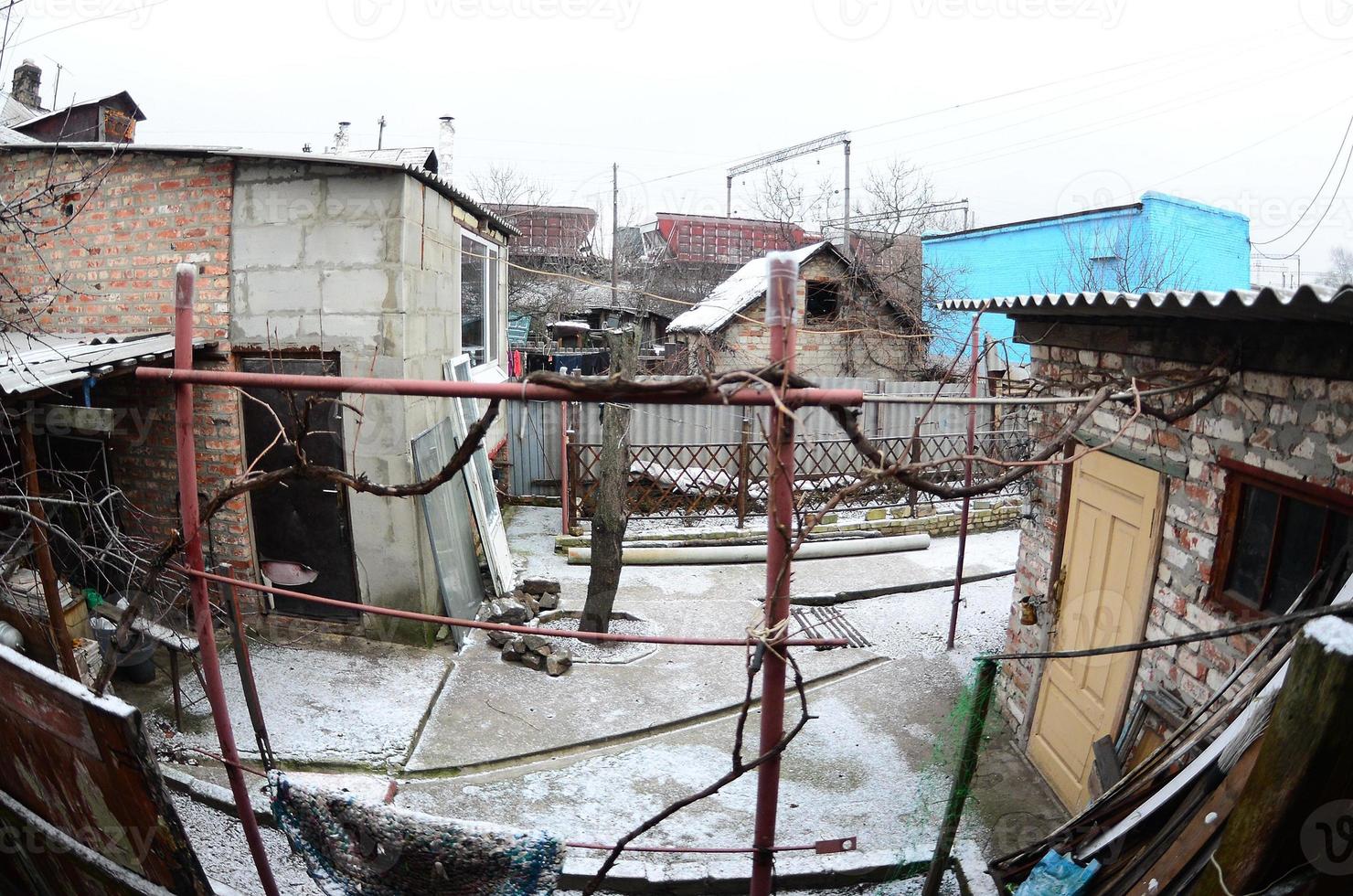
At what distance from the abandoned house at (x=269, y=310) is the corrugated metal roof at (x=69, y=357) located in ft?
1.25

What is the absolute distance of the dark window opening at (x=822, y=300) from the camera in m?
15.1

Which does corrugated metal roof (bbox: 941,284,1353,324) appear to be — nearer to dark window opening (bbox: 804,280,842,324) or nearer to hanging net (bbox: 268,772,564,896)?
hanging net (bbox: 268,772,564,896)

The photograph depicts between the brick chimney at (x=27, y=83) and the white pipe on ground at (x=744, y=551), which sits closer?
the white pipe on ground at (x=744, y=551)

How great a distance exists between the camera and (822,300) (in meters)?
15.6

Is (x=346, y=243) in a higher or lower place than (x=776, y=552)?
higher

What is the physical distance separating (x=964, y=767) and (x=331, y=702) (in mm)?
4325

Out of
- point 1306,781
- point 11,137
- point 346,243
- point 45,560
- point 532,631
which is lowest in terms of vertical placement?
point 45,560

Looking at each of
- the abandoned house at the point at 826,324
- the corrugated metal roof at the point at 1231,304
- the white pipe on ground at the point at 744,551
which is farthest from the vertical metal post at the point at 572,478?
the corrugated metal roof at the point at 1231,304

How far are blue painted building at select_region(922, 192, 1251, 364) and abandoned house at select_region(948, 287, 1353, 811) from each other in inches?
381

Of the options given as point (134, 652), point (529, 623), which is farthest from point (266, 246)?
point (529, 623)

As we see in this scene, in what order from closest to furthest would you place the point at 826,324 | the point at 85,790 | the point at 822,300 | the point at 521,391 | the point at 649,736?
the point at 521,391 < the point at 85,790 < the point at 649,736 < the point at 826,324 < the point at 822,300

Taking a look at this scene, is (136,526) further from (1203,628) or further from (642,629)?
(1203,628)

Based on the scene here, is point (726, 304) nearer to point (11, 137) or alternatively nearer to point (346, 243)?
point (346, 243)

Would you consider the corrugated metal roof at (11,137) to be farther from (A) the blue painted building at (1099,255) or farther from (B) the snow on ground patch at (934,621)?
(A) the blue painted building at (1099,255)
